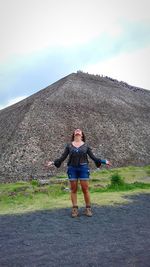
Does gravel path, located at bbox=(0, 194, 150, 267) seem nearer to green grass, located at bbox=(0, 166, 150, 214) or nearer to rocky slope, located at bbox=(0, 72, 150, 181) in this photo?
green grass, located at bbox=(0, 166, 150, 214)

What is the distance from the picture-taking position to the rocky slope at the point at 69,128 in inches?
1347

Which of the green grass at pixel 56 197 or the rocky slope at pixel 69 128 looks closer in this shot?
the green grass at pixel 56 197

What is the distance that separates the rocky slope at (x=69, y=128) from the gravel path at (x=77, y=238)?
748 inches

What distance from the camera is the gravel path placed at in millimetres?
8031

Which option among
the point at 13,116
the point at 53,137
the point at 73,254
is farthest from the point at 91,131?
the point at 73,254

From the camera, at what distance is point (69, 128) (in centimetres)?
4050

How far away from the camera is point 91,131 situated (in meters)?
41.7

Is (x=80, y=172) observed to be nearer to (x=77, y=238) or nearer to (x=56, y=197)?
(x=77, y=238)

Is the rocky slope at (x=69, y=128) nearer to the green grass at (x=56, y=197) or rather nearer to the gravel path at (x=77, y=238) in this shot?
the green grass at (x=56, y=197)

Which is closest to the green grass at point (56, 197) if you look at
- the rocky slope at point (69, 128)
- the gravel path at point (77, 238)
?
the gravel path at point (77, 238)

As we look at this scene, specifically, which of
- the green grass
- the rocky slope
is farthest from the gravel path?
the rocky slope

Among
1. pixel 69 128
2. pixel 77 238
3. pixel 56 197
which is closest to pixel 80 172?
pixel 77 238

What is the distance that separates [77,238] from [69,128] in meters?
30.7

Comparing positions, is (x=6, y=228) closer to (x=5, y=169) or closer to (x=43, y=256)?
(x=43, y=256)
